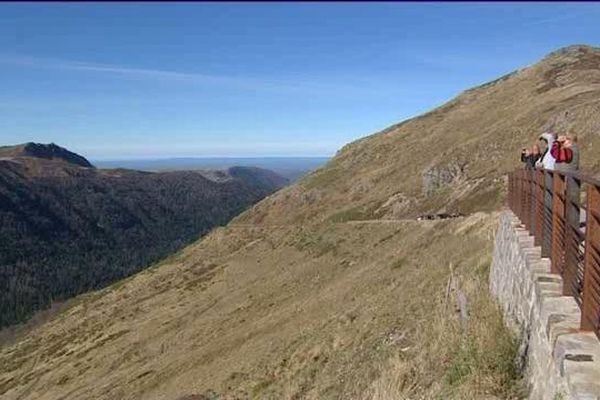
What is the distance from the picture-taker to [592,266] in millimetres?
5824

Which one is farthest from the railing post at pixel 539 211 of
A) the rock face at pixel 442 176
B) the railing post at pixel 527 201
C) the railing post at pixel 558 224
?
the rock face at pixel 442 176

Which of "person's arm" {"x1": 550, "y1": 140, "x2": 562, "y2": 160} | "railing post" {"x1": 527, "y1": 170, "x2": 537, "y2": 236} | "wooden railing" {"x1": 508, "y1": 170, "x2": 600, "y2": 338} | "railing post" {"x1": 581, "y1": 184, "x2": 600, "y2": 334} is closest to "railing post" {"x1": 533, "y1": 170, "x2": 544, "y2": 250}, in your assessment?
"wooden railing" {"x1": 508, "y1": 170, "x2": 600, "y2": 338}

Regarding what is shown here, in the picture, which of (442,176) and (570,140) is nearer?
(570,140)

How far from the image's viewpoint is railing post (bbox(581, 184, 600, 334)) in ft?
18.7

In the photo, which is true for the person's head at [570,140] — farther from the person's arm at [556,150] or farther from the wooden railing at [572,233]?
the wooden railing at [572,233]

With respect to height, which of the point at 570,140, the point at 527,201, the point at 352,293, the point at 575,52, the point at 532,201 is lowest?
the point at 352,293

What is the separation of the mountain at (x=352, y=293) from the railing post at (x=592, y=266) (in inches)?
96.3

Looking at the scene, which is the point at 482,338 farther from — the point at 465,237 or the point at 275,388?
the point at 465,237

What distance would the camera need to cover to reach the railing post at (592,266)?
569 cm

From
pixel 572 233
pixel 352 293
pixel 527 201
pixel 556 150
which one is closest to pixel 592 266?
pixel 572 233

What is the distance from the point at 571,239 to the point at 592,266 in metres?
1.04

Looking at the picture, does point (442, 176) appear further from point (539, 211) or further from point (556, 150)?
point (539, 211)

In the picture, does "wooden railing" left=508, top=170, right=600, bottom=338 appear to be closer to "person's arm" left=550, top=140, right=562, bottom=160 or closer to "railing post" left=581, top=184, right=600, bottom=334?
"railing post" left=581, top=184, right=600, bottom=334

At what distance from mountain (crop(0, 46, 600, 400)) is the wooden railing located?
Answer: 1.72m
